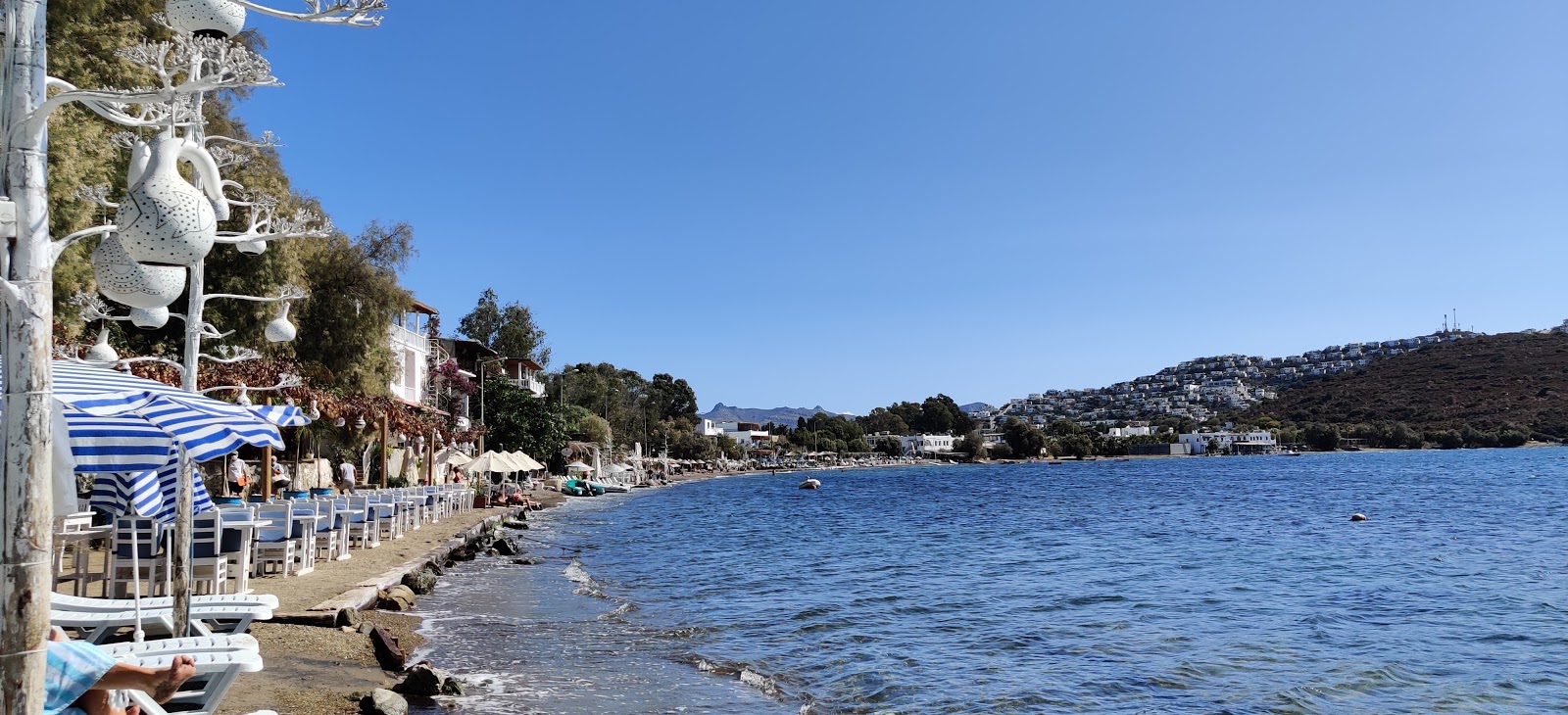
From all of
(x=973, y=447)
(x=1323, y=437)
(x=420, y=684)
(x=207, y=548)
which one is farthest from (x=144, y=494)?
(x=973, y=447)

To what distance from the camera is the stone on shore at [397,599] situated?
12805 millimetres

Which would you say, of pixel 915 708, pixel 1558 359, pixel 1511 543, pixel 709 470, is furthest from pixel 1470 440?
pixel 915 708

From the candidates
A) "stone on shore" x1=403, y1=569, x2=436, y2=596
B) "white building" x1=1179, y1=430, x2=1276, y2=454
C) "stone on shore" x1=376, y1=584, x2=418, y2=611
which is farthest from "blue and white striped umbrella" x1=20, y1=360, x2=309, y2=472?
"white building" x1=1179, y1=430, x2=1276, y2=454

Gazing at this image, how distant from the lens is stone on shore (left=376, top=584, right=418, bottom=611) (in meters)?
12.8

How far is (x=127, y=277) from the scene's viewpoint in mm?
4555

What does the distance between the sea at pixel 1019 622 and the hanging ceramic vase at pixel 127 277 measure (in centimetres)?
510

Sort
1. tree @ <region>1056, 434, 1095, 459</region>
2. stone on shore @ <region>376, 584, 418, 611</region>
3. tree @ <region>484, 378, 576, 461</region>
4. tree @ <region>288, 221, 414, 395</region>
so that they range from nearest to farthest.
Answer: stone on shore @ <region>376, 584, 418, 611</region> → tree @ <region>288, 221, 414, 395</region> → tree @ <region>484, 378, 576, 461</region> → tree @ <region>1056, 434, 1095, 459</region>

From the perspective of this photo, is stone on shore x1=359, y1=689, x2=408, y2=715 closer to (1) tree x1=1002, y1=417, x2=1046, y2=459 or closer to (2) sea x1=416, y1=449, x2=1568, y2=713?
(2) sea x1=416, y1=449, x2=1568, y2=713

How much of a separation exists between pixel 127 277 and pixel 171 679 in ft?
5.92

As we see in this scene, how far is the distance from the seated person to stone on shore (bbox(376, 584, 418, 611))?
8.63m

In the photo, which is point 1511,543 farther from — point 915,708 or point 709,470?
point 709,470

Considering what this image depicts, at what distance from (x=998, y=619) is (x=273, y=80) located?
1288cm

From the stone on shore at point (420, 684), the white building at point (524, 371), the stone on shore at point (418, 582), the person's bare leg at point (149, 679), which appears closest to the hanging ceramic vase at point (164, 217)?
the person's bare leg at point (149, 679)

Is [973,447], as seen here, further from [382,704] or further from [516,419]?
[382,704]
